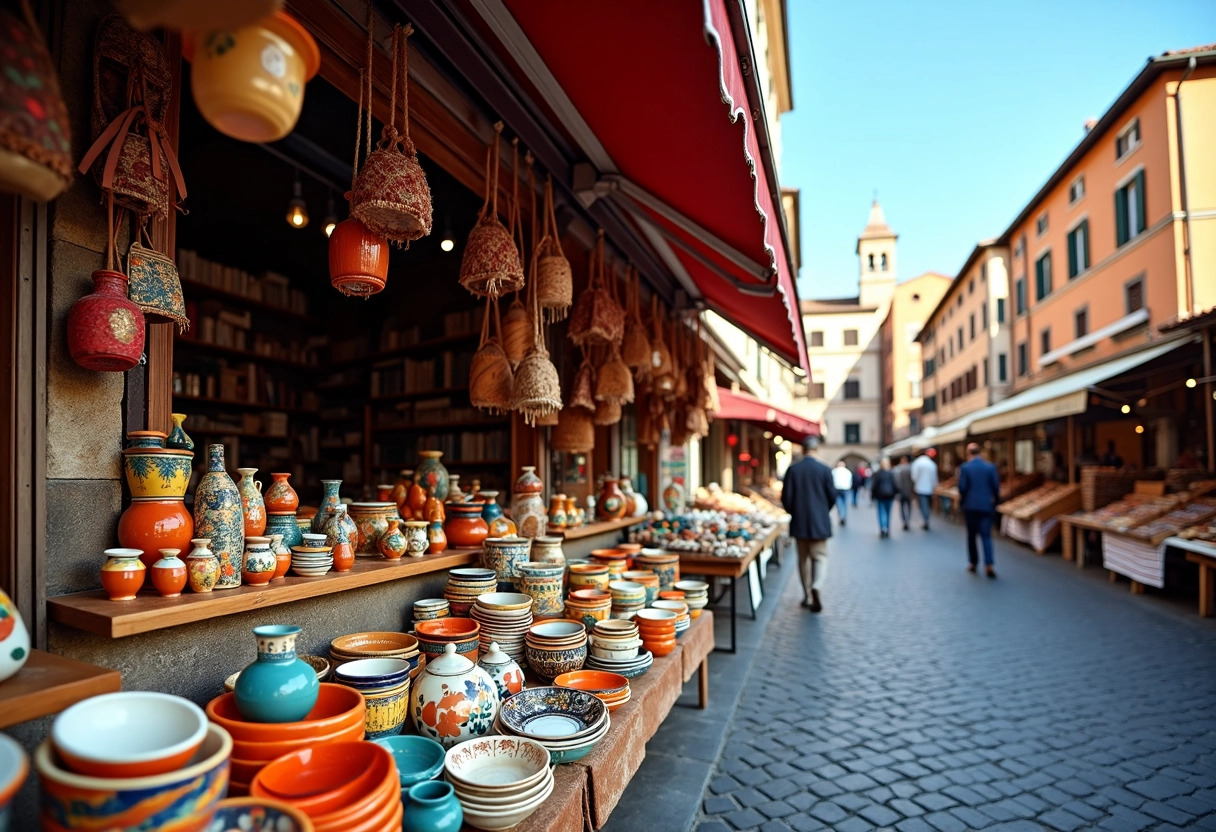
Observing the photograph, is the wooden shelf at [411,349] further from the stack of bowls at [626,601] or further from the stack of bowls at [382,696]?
the stack of bowls at [382,696]

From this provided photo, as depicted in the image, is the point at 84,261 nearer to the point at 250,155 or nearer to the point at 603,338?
the point at 603,338

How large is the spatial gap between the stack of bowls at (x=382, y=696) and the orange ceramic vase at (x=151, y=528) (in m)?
0.62

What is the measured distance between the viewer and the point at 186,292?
19.7 ft

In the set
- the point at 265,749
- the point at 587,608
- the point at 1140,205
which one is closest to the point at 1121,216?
the point at 1140,205

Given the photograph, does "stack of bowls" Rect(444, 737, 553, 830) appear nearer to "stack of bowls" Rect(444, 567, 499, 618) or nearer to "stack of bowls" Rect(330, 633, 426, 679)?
"stack of bowls" Rect(330, 633, 426, 679)

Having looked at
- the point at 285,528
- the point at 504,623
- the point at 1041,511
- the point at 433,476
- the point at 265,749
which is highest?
the point at 433,476

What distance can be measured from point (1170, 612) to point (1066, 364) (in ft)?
45.0

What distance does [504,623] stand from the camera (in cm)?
274

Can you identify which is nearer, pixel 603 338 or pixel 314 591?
pixel 314 591

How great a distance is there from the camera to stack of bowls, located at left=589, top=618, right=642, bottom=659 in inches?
110

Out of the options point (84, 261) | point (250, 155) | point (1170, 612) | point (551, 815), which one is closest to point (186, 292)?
point (250, 155)

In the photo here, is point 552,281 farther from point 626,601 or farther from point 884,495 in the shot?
point 884,495

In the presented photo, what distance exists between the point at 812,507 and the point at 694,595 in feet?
11.8

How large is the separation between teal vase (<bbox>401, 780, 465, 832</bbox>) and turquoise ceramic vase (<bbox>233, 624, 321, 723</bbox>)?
32cm
